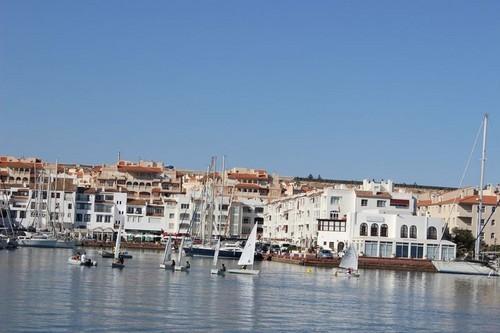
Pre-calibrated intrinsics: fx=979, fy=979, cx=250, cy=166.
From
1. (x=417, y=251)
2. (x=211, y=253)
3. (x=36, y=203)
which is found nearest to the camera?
(x=417, y=251)

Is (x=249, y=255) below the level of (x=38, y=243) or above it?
below

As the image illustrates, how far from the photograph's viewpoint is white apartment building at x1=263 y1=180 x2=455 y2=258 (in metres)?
117

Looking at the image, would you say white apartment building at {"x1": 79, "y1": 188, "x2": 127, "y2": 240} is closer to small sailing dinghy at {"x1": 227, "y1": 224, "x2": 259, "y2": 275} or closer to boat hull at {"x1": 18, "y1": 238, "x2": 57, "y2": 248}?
boat hull at {"x1": 18, "y1": 238, "x2": 57, "y2": 248}

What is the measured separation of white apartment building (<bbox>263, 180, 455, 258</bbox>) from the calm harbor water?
2967 cm

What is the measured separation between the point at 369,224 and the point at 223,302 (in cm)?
6459

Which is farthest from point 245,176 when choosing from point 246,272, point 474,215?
point 246,272

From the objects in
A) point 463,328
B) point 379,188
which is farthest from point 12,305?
point 379,188

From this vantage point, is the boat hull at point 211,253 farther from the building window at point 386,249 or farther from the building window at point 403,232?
the building window at point 403,232

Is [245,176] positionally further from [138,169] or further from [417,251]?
[417,251]

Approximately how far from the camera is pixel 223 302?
55656mm

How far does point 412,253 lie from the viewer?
11669 cm

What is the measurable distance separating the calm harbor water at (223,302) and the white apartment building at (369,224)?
29.7 meters

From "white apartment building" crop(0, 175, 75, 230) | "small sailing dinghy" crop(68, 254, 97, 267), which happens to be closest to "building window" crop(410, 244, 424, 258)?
"small sailing dinghy" crop(68, 254, 97, 267)

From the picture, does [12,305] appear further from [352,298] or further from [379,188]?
[379,188]
